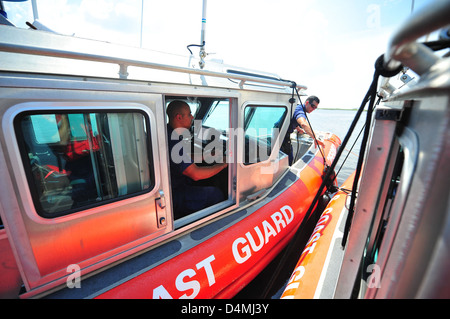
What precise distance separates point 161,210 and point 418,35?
1648mm

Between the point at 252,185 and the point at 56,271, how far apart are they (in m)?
1.92

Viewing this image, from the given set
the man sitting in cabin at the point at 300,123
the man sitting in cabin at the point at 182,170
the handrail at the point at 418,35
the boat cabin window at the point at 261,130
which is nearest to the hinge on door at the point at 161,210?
the man sitting in cabin at the point at 182,170

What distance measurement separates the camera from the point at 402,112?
0.71 m

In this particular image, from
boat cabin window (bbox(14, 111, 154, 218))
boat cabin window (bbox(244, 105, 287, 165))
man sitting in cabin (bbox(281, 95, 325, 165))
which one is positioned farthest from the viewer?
man sitting in cabin (bbox(281, 95, 325, 165))

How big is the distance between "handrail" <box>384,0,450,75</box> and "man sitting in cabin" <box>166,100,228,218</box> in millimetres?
1743

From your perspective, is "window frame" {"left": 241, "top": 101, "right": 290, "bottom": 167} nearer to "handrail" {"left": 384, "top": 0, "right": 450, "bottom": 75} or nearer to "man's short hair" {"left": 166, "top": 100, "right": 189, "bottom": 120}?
"man's short hair" {"left": 166, "top": 100, "right": 189, "bottom": 120}

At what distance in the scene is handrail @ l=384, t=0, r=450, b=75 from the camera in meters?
0.36

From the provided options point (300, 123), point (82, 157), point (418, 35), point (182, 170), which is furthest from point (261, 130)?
point (418, 35)

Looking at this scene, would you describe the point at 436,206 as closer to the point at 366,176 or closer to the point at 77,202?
the point at 366,176

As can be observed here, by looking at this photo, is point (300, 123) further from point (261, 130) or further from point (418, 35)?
point (418, 35)

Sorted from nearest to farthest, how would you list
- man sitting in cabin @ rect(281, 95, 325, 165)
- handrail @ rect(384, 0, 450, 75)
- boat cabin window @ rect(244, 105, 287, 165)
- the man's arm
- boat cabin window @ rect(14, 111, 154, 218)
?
1. handrail @ rect(384, 0, 450, 75)
2. boat cabin window @ rect(14, 111, 154, 218)
3. the man's arm
4. boat cabin window @ rect(244, 105, 287, 165)
5. man sitting in cabin @ rect(281, 95, 325, 165)

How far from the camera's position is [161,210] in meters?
1.57

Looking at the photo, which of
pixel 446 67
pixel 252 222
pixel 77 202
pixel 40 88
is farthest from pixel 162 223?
pixel 446 67

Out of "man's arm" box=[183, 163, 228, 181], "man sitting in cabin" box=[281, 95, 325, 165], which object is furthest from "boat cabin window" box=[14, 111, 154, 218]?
"man sitting in cabin" box=[281, 95, 325, 165]
